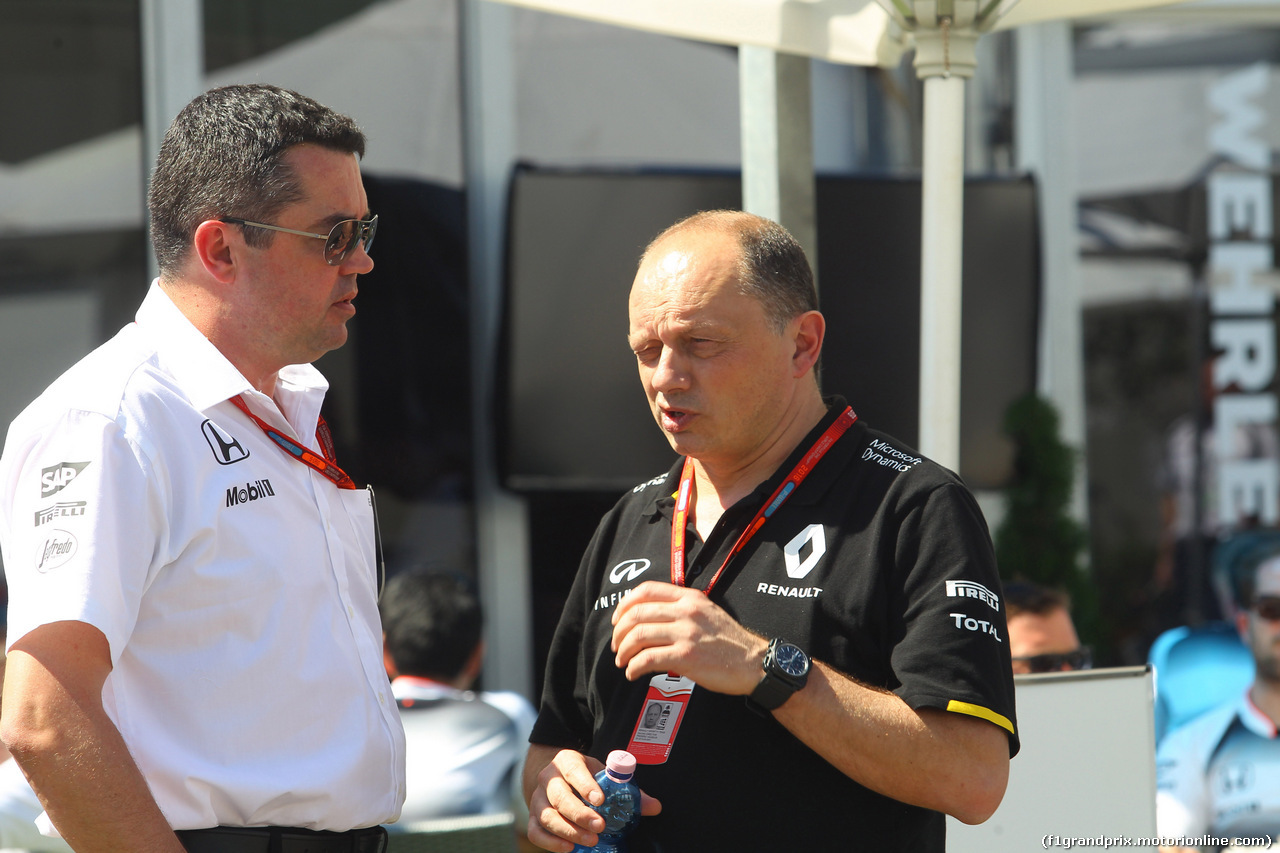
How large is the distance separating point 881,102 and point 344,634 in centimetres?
465

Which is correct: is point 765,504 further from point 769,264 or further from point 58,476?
point 58,476

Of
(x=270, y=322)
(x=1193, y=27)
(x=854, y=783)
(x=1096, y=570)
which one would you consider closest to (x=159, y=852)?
(x=270, y=322)

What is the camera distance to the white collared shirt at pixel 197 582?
68.6 inches

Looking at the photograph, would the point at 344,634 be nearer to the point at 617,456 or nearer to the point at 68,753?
the point at 68,753

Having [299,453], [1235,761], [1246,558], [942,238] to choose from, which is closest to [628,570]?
[299,453]

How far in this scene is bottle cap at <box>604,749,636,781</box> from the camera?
190 centimetres

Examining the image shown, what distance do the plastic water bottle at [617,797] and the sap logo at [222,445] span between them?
0.75 m

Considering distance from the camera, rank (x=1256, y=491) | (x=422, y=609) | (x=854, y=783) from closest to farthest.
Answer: (x=854, y=783) → (x=422, y=609) → (x=1256, y=491)

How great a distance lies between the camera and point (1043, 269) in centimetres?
595

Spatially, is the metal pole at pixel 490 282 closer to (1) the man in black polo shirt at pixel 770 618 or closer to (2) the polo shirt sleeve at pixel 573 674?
(2) the polo shirt sleeve at pixel 573 674

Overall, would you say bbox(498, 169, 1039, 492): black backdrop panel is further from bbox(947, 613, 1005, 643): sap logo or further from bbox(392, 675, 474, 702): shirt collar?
bbox(947, 613, 1005, 643): sap logo

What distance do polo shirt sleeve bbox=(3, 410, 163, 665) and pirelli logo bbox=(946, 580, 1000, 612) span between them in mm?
1156

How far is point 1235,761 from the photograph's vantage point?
13.6ft

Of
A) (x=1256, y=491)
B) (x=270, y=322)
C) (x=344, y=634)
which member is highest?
(x=270, y=322)
